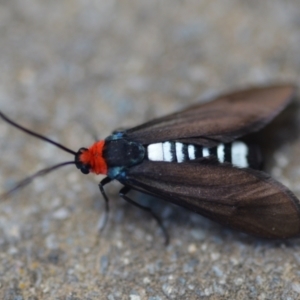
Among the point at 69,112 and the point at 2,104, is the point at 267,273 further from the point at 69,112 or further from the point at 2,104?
the point at 2,104

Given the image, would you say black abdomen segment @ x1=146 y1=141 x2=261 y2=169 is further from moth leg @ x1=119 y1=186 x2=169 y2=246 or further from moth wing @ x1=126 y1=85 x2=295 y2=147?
moth leg @ x1=119 y1=186 x2=169 y2=246

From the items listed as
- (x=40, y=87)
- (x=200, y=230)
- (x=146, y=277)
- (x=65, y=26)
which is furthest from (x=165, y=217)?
(x=65, y=26)

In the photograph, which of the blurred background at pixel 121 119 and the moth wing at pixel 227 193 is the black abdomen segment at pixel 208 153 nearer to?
the moth wing at pixel 227 193

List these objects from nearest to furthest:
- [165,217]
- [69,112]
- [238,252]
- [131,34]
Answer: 1. [238,252]
2. [165,217]
3. [69,112]
4. [131,34]

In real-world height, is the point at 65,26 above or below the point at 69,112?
above

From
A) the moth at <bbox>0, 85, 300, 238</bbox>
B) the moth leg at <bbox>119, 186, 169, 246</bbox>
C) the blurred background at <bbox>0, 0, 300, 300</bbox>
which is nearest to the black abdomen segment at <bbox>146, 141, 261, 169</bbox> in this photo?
the moth at <bbox>0, 85, 300, 238</bbox>

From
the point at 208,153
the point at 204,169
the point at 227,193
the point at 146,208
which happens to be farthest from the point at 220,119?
the point at 146,208

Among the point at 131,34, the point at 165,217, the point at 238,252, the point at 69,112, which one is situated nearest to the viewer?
the point at 238,252
